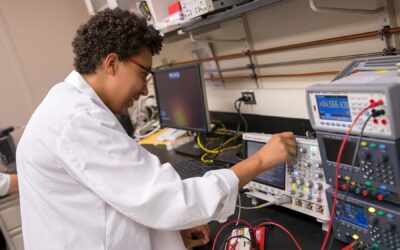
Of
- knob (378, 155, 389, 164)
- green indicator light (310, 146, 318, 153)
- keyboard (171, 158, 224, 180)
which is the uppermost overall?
knob (378, 155, 389, 164)

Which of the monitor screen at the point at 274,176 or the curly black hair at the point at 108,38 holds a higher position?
the curly black hair at the point at 108,38

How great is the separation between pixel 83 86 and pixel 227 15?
595mm

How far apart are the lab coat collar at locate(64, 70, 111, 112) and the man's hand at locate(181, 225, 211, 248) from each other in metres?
0.50

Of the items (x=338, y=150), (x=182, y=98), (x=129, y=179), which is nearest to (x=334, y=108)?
(x=338, y=150)

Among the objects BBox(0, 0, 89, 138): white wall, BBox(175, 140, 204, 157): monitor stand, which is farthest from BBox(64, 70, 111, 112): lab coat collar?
BBox(0, 0, 89, 138): white wall

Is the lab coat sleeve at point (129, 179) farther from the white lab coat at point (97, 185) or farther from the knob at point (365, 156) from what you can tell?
the knob at point (365, 156)

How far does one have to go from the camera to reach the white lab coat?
779 millimetres

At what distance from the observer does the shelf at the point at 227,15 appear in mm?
1050

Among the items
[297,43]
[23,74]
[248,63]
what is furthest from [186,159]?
[23,74]

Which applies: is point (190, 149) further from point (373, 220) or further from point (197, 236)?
point (373, 220)

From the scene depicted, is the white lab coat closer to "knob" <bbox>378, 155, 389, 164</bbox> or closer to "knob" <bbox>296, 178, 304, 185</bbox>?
"knob" <bbox>296, 178, 304, 185</bbox>

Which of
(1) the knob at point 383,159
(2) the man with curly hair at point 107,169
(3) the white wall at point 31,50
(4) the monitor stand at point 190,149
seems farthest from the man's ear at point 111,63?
(3) the white wall at point 31,50

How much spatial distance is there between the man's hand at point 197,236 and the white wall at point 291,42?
72cm

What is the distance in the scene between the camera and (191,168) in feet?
5.18
